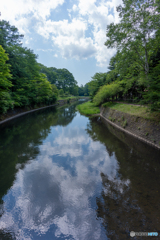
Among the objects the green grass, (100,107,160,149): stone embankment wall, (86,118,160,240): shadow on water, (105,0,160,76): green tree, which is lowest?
(86,118,160,240): shadow on water

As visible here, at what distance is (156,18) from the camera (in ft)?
36.2

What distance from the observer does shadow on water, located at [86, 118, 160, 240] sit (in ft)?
12.7

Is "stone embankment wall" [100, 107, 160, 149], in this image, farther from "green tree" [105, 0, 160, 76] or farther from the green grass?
the green grass

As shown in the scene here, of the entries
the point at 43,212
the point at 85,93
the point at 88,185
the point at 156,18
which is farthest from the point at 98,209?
the point at 85,93

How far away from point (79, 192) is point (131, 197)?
7.09 feet

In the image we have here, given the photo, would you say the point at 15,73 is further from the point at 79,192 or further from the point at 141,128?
the point at 79,192

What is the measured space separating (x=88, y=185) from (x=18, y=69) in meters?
27.0

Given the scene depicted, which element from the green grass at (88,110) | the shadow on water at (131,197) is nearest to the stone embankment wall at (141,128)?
the shadow on water at (131,197)

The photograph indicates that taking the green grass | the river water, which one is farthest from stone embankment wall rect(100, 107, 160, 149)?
the green grass

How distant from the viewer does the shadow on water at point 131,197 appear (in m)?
3.87

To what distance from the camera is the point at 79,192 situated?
5.52m

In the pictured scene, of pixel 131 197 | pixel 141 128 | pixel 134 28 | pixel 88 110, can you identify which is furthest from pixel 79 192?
pixel 88 110

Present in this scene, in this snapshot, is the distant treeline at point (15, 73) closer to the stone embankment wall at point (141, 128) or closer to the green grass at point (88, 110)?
the green grass at point (88, 110)

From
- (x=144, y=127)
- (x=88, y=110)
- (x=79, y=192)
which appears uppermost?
(x=88, y=110)
